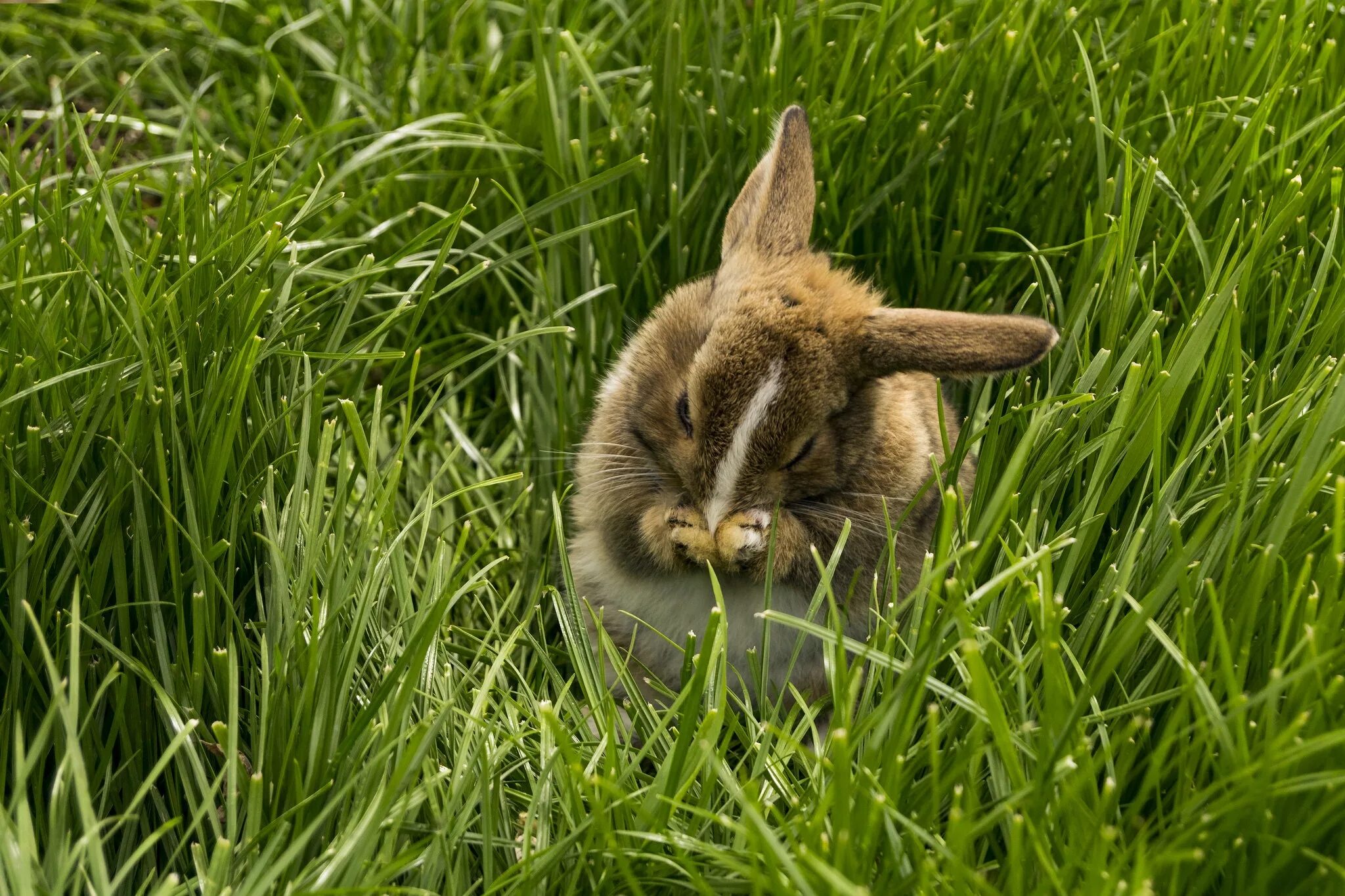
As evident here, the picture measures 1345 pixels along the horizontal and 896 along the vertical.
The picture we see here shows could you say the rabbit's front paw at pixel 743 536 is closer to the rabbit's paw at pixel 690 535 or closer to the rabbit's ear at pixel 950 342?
the rabbit's paw at pixel 690 535

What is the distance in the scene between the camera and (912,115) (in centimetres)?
397

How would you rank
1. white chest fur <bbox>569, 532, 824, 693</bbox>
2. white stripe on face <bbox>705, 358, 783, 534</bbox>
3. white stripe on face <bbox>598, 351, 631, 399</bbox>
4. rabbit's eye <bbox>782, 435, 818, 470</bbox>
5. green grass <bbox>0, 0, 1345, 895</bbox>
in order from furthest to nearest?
white stripe on face <bbox>598, 351, 631, 399</bbox>
white chest fur <bbox>569, 532, 824, 693</bbox>
rabbit's eye <bbox>782, 435, 818, 470</bbox>
white stripe on face <bbox>705, 358, 783, 534</bbox>
green grass <bbox>0, 0, 1345, 895</bbox>

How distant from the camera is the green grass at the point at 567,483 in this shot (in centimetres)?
229

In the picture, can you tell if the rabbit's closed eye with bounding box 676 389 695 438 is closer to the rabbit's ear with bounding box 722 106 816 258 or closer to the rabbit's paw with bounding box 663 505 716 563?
the rabbit's paw with bounding box 663 505 716 563

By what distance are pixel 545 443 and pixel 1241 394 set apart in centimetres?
191

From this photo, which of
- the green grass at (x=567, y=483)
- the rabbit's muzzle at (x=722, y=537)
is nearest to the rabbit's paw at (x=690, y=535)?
the rabbit's muzzle at (x=722, y=537)

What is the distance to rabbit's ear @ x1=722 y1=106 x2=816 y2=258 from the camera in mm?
3254

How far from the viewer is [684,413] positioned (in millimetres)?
3006

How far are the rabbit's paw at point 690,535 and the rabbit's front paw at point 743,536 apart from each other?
3 centimetres

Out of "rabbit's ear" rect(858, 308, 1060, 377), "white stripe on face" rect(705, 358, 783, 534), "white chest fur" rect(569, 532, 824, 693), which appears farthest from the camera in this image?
"white chest fur" rect(569, 532, 824, 693)

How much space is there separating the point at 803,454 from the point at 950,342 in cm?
41

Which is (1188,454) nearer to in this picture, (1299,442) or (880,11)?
(1299,442)

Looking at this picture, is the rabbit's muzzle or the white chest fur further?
the white chest fur

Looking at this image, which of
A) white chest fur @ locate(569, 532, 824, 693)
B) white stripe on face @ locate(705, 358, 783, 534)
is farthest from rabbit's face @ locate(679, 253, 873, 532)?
white chest fur @ locate(569, 532, 824, 693)
